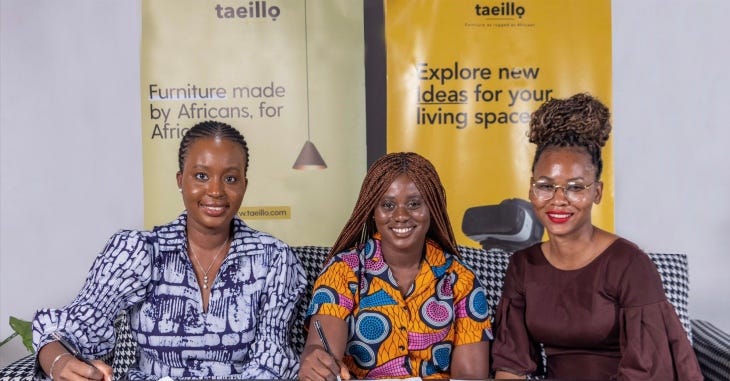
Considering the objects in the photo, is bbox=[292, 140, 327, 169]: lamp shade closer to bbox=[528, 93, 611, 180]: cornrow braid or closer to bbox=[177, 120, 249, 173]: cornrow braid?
bbox=[177, 120, 249, 173]: cornrow braid

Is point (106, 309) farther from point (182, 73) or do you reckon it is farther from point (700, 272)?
point (700, 272)

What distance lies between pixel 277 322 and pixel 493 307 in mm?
935

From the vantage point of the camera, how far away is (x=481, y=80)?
4293 millimetres

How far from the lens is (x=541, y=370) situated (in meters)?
2.77

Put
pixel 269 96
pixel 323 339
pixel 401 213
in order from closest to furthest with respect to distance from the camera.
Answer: pixel 323 339 < pixel 401 213 < pixel 269 96

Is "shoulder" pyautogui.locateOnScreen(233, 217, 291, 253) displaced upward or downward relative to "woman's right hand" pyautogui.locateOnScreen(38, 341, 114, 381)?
upward

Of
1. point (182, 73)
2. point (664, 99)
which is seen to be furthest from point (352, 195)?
point (664, 99)

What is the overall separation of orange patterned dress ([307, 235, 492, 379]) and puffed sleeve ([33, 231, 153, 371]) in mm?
602

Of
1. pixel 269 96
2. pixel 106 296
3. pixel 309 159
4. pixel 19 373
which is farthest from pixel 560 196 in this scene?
pixel 269 96

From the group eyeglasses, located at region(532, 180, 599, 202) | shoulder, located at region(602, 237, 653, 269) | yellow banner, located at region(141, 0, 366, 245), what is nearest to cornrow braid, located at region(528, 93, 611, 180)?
eyeglasses, located at region(532, 180, 599, 202)

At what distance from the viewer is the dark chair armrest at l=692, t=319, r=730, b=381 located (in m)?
2.70

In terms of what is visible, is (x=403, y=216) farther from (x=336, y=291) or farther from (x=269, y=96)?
(x=269, y=96)

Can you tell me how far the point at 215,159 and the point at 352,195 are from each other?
1.76 meters

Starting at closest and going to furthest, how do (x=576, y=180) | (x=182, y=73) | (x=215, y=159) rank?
(x=576, y=180), (x=215, y=159), (x=182, y=73)
